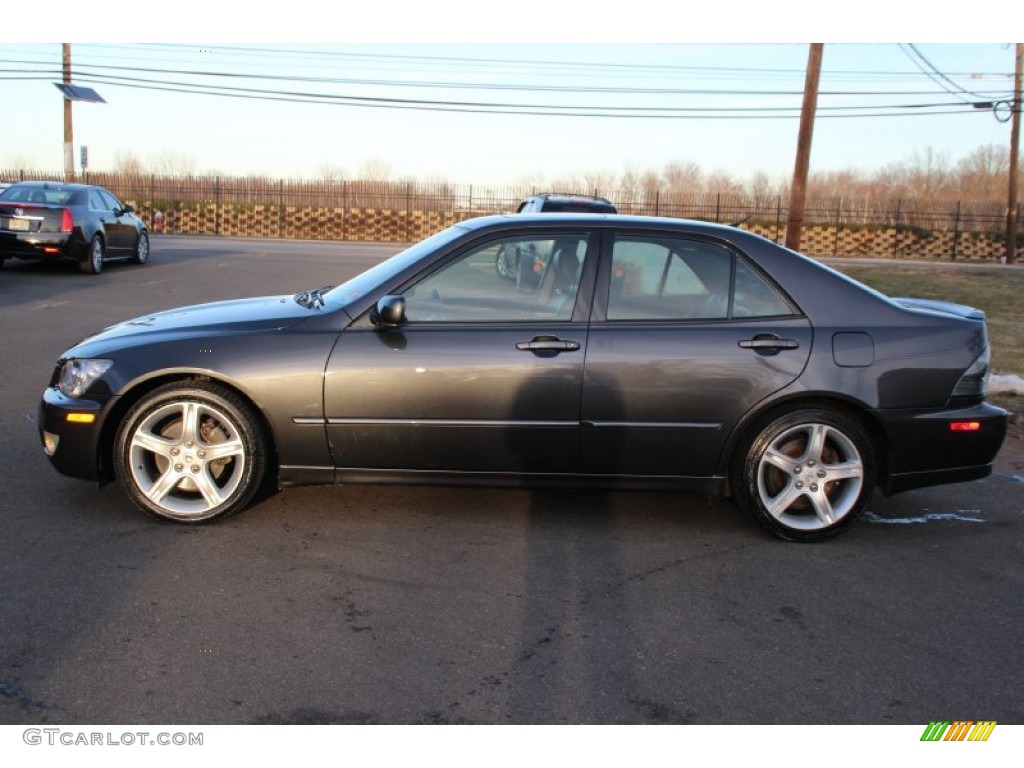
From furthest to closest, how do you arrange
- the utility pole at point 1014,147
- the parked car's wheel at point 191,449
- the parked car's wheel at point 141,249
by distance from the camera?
the utility pole at point 1014,147 → the parked car's wheel at point 141,249 → the parked car's wheel at point 191,449

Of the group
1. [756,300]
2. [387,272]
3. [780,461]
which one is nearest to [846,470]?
[780,461]

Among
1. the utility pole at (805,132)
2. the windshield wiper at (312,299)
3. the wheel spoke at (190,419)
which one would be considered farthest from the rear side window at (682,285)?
the utility pole at (805,132)

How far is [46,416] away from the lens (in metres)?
4.79

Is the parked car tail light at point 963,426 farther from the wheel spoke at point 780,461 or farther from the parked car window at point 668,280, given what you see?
the parked car window at point 668,280

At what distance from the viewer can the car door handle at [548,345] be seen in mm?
4648

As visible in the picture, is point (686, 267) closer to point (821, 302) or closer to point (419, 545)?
point (821, 302)

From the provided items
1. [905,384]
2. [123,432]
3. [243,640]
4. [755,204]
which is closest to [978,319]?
[905,384]

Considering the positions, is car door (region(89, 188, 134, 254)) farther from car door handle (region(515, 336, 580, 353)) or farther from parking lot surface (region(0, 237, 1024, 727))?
car door handle (region(515, 336, 580, 353))

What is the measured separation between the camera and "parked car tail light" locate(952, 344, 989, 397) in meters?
4.78

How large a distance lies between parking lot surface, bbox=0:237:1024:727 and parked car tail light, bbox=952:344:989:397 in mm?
757

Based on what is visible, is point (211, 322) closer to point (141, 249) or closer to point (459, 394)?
point (459, 394)

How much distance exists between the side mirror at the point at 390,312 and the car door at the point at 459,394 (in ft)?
0.26
